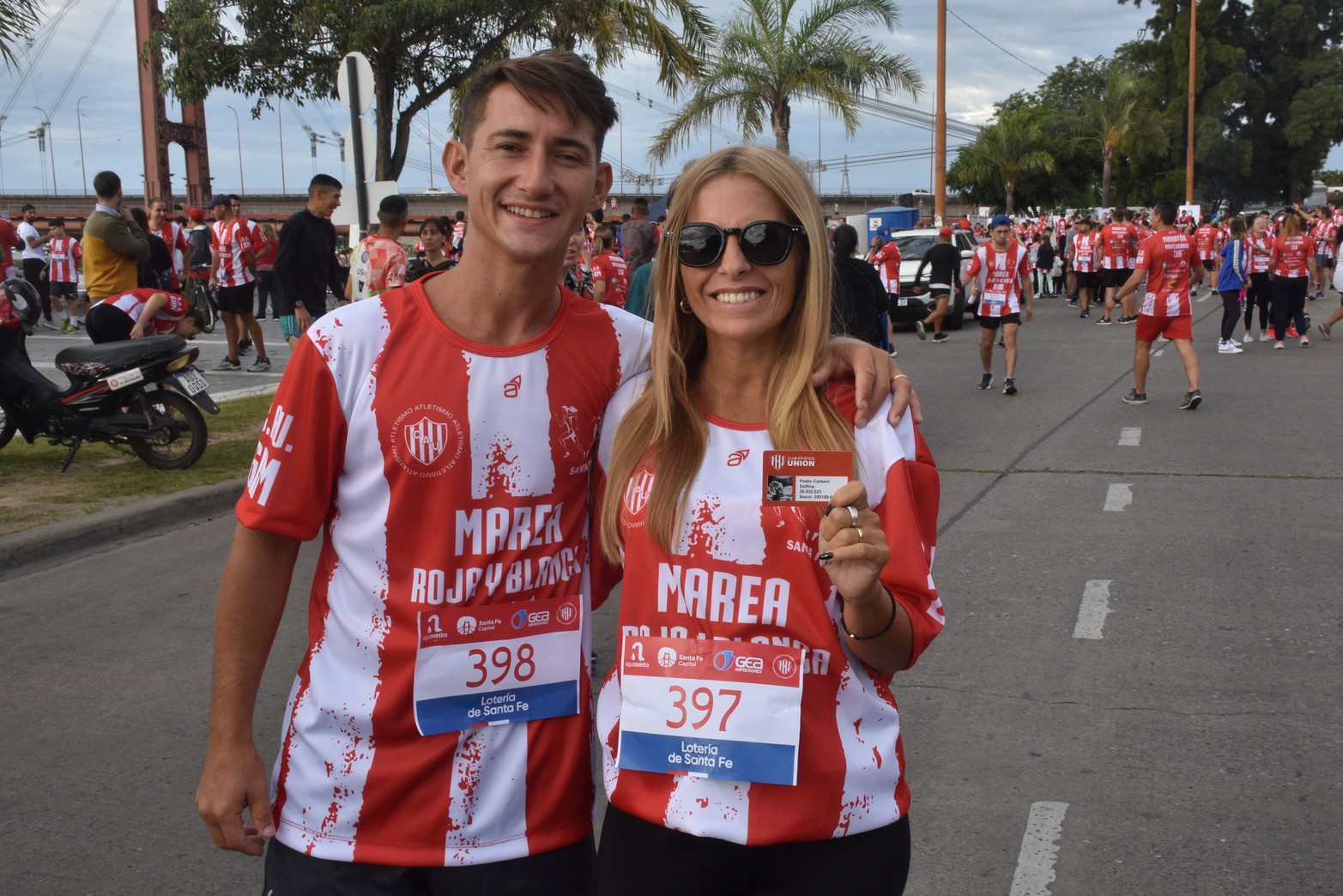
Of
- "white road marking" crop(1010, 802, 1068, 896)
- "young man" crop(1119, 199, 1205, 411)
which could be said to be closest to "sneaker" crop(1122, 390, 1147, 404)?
"young man" crop(1119, 199, 1205, 411)

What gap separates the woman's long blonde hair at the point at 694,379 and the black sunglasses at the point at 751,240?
0.08 feet

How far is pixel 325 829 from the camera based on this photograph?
194cm

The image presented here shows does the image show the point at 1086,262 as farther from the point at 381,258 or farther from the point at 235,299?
the point at 381,258

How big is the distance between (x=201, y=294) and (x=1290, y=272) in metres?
15.9

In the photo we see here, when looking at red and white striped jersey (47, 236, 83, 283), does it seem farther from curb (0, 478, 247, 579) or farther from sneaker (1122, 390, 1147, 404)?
sneaker (1122, 390, 1147, 404)

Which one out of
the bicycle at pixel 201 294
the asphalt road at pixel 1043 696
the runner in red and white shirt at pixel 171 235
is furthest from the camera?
the bicycle at pixel 201 294

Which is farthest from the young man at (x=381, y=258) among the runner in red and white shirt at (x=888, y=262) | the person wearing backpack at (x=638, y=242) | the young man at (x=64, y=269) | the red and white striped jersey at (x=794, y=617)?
the young man at (x=64, y=269)

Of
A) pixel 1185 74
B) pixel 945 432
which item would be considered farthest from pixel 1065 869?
pixel 1185 74

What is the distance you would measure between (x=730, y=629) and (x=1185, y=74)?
76.9m

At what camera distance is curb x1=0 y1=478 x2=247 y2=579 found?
6.92 metres

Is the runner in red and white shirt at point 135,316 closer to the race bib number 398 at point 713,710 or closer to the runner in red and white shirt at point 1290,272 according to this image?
the race bib number 398 at point 713,710

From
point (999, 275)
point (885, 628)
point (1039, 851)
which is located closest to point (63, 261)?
point (999, 275)

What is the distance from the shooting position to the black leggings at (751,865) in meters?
1.84

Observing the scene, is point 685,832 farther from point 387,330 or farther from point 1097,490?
point 1097,490
